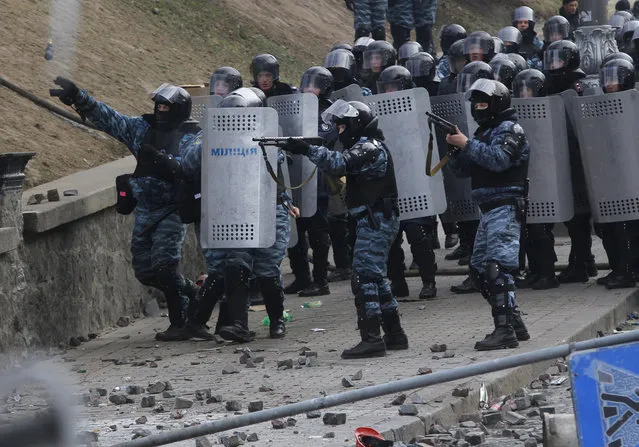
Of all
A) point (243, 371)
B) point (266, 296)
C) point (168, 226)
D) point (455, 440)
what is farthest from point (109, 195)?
point (455, 440)

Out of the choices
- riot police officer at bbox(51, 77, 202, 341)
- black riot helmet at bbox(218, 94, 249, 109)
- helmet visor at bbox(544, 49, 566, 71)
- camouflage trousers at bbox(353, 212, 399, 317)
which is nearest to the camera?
camouflage trousers at bbox(353, 212, 399, 317)

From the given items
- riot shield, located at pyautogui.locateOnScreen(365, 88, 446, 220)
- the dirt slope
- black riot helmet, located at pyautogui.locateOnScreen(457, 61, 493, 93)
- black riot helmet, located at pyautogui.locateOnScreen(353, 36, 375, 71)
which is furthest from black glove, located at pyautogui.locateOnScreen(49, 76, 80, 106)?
black riot helmet, located at pyautogui.locateOnScreen(353, 36, 375, 71)

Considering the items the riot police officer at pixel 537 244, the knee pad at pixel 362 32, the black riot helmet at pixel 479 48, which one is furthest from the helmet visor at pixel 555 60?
the knee pad at pixel 362 32

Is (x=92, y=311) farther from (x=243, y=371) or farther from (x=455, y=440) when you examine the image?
(x=455, y=440)

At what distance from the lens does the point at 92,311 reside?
1134 centimetres

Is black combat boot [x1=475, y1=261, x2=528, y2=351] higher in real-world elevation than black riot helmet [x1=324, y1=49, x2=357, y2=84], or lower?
lower

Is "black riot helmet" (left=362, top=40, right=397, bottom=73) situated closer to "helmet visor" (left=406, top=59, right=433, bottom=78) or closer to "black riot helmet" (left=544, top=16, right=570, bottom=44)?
"helmet visor" (left=406, top=59, right=433, bottom=78)

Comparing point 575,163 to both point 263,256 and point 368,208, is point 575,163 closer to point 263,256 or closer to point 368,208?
point 263,256

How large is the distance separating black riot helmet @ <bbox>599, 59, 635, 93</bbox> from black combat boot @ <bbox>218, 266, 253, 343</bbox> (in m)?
3.56

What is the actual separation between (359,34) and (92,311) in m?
10.4

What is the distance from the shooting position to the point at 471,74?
12.9m

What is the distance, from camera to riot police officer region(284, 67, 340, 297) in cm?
1265

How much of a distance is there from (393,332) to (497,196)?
45.0 inches

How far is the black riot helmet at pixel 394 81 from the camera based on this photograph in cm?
1243
